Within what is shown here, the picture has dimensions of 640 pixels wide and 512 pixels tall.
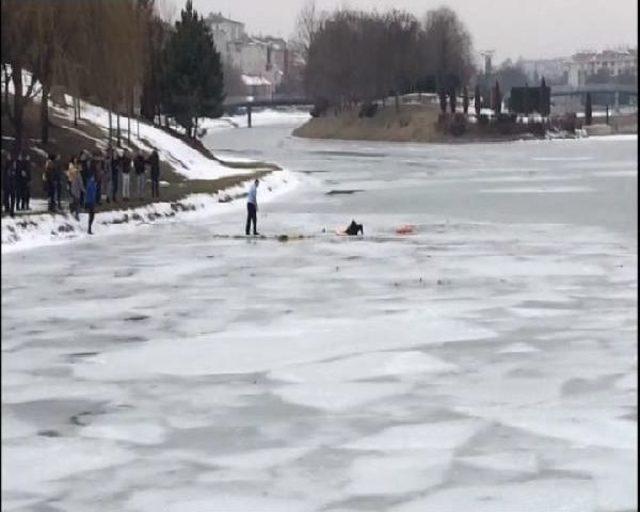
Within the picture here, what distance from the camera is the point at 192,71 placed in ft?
151

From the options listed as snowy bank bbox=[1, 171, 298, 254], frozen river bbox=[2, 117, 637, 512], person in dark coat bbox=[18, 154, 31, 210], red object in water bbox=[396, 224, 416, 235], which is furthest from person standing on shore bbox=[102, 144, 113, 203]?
red object in water bbox=[396, 224, 416, 235]

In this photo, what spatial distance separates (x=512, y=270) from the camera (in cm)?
1783

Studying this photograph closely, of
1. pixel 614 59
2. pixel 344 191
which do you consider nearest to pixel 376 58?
pixel 344 191

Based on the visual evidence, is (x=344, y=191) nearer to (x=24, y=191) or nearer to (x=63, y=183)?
(x=63, y=183)

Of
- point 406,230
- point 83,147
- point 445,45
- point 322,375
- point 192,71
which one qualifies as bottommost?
point 322,375

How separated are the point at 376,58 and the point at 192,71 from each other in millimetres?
58830

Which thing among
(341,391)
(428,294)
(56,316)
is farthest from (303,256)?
(341,391)

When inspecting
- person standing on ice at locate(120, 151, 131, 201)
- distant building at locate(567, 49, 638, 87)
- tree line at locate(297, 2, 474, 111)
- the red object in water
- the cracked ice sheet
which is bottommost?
the cracked ice sheet

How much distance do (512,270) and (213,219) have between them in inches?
505

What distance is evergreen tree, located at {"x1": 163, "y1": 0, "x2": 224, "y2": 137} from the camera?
4538 cm

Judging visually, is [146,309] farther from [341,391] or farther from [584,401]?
[584,401]

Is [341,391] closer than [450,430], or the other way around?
[450,430]

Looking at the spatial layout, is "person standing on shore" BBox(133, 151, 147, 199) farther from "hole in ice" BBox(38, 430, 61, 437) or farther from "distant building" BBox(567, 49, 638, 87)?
"hole in ice" BBox(38, 430, 61, 437)

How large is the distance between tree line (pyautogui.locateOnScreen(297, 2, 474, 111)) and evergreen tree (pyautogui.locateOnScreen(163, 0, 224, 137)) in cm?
5150
